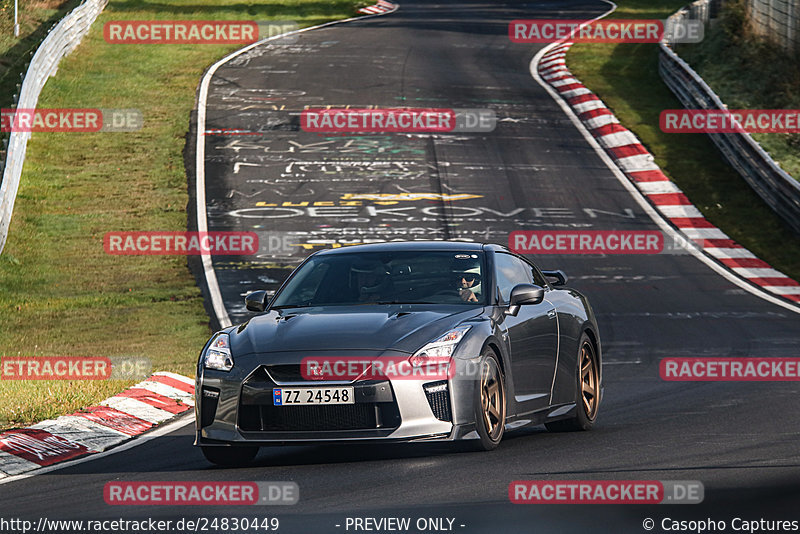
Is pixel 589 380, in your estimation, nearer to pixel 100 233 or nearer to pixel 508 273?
pixel 508 273

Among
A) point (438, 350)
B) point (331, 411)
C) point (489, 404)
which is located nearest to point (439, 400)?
point (438, 350)

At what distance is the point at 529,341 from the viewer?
30.8 ft

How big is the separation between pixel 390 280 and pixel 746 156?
686 inches

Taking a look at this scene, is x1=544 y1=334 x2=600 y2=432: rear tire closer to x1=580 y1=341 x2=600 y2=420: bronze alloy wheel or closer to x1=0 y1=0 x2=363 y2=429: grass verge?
x1=580 y1=341 x2=600 y2=420: bronze alloy wheel

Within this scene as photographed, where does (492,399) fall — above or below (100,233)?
above

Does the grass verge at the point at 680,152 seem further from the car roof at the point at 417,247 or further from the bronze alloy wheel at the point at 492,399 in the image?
the bronze alloy wheel at the point at 492,399

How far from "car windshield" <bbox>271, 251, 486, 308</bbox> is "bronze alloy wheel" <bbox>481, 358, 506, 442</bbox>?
676 mm

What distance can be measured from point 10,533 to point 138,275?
14.3 m

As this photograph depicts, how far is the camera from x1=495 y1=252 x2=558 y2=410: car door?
30.0 ft

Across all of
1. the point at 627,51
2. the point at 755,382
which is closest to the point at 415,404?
the point at 755,382

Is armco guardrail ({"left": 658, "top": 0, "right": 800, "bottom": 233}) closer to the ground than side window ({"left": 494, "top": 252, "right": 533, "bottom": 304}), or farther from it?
closer to the ground

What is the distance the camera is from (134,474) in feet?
27.0

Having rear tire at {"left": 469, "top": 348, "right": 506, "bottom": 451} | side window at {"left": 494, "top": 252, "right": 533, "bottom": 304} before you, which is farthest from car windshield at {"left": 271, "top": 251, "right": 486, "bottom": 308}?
rear tire at {"left": 469, "top": 348, "right": 506, "bottom": 451}

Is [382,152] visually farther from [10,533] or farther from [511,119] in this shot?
[10,533]
